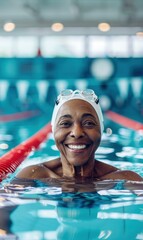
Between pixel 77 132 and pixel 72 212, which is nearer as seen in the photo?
pixel 72 212

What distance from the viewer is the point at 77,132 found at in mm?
2902

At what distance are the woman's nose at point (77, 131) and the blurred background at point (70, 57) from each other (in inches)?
347

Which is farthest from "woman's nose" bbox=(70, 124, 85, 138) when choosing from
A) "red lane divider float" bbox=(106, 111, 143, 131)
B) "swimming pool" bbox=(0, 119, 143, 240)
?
"red lane divider float" bbox=(106, 111, 143, 131)

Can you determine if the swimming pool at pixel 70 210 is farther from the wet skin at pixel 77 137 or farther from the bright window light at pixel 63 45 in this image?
the bright window light at pixel 63 45

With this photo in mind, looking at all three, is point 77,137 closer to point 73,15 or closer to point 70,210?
point 70,210

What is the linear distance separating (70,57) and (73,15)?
87.7 inches

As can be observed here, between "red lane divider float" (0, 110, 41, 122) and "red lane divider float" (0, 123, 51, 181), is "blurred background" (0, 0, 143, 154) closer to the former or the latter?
"red lane divider float" (0, 110, 41, 122)

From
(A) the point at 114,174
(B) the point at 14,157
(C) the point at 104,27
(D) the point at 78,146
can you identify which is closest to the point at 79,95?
(D) the point at 78,146

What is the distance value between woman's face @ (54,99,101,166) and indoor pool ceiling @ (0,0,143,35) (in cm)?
1012

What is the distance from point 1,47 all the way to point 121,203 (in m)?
14.6

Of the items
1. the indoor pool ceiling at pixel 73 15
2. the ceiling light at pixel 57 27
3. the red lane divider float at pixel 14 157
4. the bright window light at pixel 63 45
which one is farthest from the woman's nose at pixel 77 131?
the bright window light at pixel 63 45

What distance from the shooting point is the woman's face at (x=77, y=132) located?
2.93 metres

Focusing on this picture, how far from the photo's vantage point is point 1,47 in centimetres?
1684

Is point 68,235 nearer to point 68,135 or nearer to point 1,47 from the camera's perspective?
point 68,135
